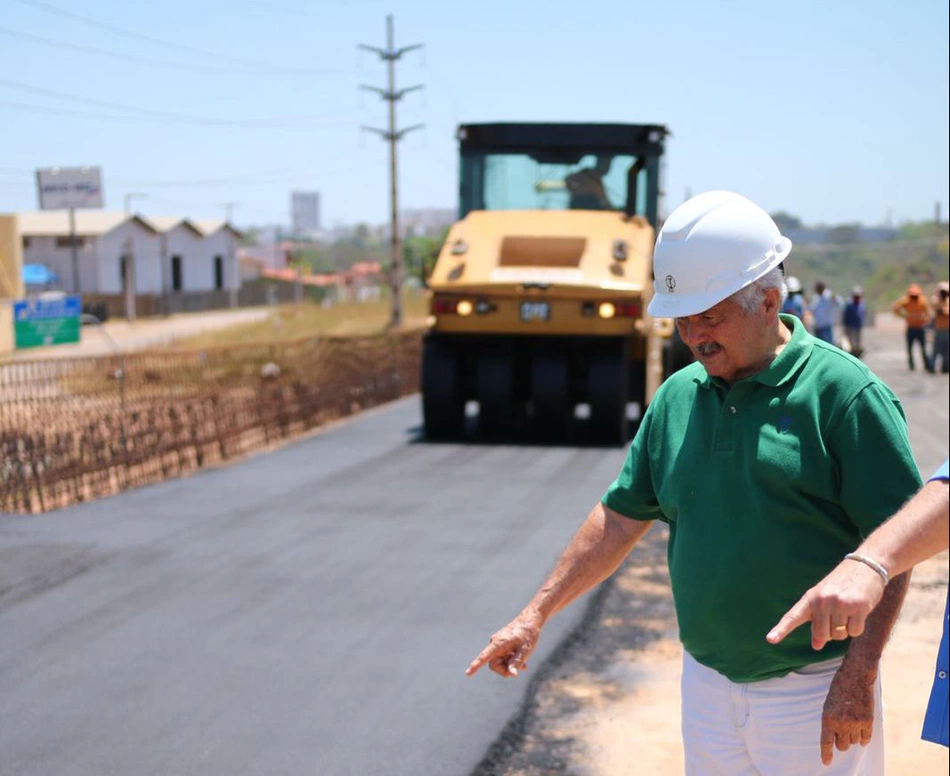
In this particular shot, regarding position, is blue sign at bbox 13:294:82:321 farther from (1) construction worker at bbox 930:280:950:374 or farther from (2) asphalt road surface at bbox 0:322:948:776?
(1) construction worker at bbox 930:280:950:374

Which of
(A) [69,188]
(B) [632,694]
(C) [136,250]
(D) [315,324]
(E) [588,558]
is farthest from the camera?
(C) [136,250]

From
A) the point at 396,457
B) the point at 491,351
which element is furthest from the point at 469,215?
the point at 396,457

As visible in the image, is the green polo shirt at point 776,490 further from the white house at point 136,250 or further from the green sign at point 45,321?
the white house at point 136,250

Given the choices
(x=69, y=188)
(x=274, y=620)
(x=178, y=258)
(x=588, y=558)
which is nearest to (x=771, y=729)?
(x=588, y=558)

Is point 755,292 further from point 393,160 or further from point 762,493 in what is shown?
point 393,160

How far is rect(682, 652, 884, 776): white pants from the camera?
9.30ft

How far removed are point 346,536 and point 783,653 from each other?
6446 millimetres

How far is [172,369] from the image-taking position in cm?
1342

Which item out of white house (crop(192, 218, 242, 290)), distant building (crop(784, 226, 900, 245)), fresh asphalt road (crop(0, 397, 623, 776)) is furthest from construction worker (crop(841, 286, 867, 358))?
white house (crop(192, 218, 242, 290))

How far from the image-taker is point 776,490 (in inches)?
112

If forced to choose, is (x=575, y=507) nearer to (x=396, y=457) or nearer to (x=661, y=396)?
(x=396, y=457)

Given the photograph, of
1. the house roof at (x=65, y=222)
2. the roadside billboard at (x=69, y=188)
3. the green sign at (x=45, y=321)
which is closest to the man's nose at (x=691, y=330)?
the green sign at (x=45, y=321)

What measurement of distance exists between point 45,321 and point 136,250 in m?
39.3

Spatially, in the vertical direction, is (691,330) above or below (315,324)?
above
